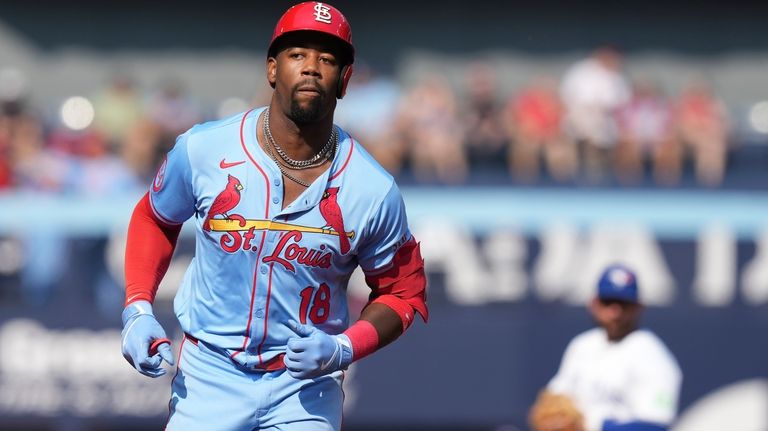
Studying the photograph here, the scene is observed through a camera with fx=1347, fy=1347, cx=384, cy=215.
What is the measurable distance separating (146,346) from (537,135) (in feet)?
32.5

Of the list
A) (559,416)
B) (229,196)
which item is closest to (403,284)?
(229,196)

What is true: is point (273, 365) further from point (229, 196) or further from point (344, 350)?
point (229, 196)

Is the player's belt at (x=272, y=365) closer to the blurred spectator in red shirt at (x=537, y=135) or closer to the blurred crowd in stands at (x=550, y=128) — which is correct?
the blurred crowd in stands at (x=550, y=128)

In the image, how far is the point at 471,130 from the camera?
550 inches

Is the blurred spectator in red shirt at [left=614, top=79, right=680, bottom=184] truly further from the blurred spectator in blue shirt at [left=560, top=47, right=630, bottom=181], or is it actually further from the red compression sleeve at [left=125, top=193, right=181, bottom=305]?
the red compression sleeve at [left=125, top=193, right=181, bottom=305]

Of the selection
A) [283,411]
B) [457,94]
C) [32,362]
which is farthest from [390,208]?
[457,94]

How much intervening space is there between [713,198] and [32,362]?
17.4ft

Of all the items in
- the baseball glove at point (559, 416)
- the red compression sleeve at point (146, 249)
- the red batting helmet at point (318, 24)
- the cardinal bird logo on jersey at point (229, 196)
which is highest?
the red batting helmet at point (318, 24)

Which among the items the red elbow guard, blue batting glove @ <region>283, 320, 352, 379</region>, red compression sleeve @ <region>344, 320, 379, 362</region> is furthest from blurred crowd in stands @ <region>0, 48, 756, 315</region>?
blue batting glove @ <region>283, 320, 352, 379</region>

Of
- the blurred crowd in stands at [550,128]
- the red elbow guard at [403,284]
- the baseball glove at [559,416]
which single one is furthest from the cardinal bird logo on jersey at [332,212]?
the blurred crowd in stands at [550,128]

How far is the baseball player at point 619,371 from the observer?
21.7ft

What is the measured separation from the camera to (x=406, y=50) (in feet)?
62.7

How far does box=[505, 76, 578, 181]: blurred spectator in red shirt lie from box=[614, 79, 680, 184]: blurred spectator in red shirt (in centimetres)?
56

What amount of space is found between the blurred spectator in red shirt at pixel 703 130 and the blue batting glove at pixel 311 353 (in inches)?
380
